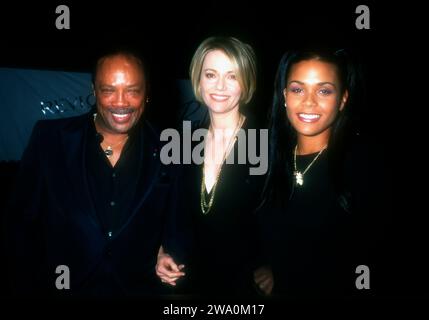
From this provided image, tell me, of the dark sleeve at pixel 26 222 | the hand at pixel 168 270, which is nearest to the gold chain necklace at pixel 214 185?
the hand at pixel 168 270

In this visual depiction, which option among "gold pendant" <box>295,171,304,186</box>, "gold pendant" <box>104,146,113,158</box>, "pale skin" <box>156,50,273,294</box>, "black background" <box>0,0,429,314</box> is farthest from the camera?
"black background" <box>0,0,429,314</box>

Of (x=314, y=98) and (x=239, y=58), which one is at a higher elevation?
(x=239, y=58)

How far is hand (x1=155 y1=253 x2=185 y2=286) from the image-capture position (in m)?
1.80

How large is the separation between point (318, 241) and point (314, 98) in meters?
0.74

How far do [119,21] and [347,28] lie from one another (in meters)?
2.08

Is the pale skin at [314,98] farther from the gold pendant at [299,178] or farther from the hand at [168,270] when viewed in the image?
the hand at [168,270]

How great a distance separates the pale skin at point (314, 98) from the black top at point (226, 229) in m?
0.45

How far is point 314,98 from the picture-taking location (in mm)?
1646

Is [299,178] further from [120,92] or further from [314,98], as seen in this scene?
[120,92]

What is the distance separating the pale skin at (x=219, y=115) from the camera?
1958 millimetres

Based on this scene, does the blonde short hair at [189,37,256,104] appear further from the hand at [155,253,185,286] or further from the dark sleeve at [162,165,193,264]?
the hand at [155,253,185,286]

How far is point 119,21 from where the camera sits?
10.0 ft

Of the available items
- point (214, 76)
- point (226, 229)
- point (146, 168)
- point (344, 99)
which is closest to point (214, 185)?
point (226, 229)

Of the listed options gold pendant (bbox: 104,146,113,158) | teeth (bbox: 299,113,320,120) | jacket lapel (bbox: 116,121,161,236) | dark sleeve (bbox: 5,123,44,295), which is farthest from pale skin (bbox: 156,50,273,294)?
dark sleeve (bbox: 5,123,44,295)
